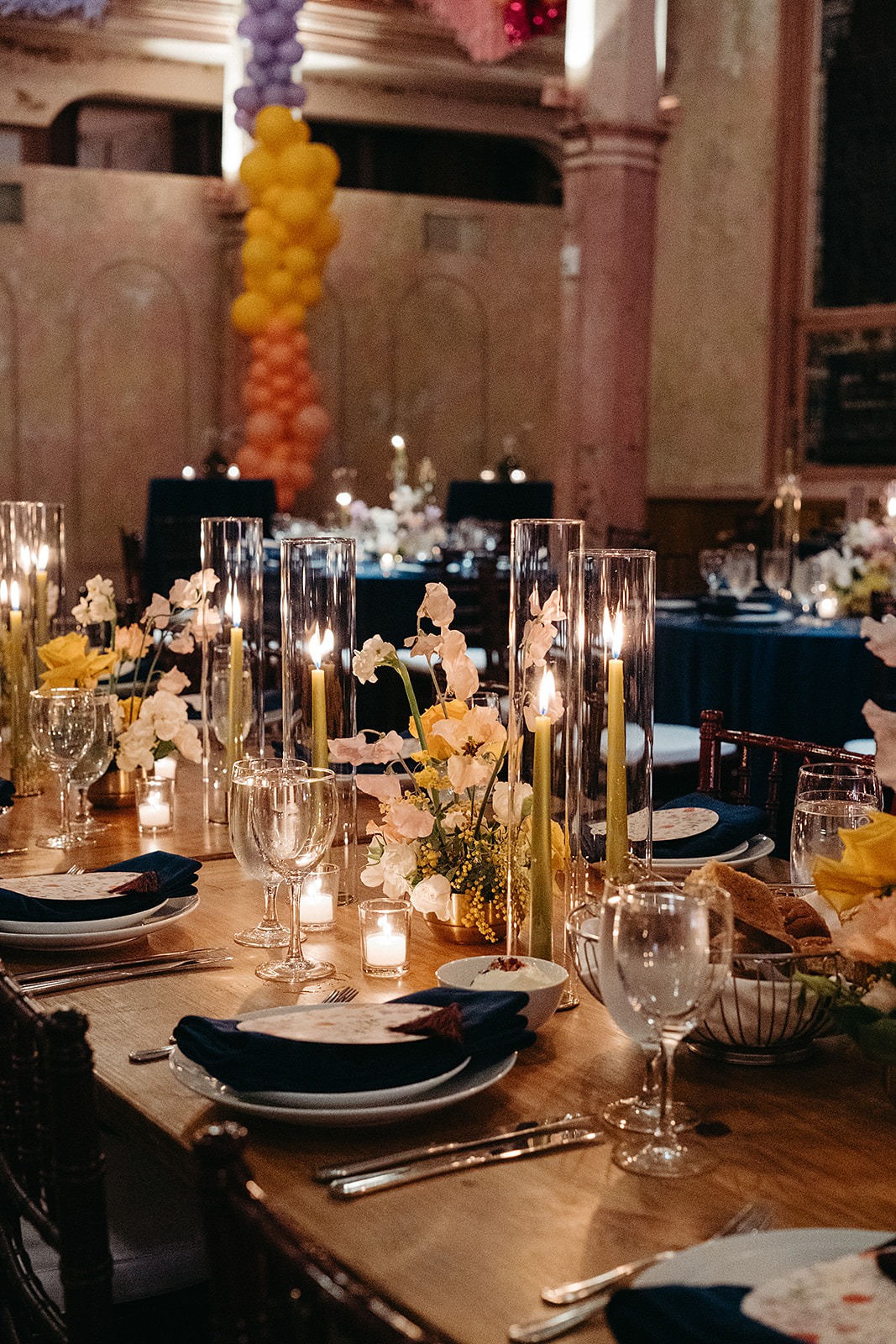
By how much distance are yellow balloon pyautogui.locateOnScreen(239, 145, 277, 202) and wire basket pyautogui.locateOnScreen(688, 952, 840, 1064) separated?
9.32 meters

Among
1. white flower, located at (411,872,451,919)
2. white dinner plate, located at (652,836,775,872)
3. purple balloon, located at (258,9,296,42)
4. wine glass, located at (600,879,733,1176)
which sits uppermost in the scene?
purple balloon, located at (258,9,296,42)

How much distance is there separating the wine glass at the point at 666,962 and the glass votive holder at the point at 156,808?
130cm

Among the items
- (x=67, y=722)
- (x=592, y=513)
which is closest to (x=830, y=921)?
(x=67, y=722)

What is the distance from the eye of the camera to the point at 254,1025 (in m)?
1.36

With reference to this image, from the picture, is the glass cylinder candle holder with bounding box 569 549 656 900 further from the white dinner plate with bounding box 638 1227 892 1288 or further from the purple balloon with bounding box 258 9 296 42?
the purple balloon with bounding box 258 9 296 42

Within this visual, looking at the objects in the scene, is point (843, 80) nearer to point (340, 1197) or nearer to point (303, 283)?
point (303, 283)

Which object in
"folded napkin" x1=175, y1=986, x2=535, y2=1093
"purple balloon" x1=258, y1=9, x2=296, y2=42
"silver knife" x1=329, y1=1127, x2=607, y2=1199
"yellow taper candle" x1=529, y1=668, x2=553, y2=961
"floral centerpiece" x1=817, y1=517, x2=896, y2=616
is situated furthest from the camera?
"purple balloon" x1=258, y1=9, x2=296, y2=42

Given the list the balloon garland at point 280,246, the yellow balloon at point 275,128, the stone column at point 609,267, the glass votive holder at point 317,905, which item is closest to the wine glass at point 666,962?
the glass votive holder at point 317,905

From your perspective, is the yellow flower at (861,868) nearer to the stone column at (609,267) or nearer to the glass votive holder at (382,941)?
the glass votive holder at (382,941)

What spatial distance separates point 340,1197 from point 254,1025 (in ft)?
A: 0.78

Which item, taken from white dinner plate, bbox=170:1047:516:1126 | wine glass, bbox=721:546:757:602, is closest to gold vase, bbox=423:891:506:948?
white dinner plate, bbox=170:1047:516:1126

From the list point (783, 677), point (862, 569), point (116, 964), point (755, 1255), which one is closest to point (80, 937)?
point (116, 964)

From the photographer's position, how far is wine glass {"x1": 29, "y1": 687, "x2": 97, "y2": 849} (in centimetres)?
215

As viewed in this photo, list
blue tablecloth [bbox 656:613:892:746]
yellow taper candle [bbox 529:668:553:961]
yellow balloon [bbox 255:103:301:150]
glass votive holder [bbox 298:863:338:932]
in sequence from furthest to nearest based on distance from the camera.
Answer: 1. yellow balloon [bbox 255:103:301:150]
2. blue tablecloth [bbox 656:613:892:746]
3. glass votive holder [bbox 298:863:338:932]
4. yellow taper candle [bbox 529:668:553:961]
